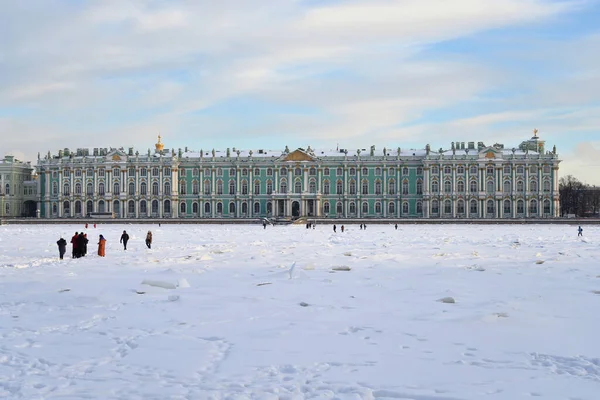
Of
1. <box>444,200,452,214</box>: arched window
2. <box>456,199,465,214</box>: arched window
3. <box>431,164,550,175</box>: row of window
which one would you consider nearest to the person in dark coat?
<box>444,200,452,214</box>: arched window

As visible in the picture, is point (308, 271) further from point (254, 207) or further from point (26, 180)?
point (26, 180)

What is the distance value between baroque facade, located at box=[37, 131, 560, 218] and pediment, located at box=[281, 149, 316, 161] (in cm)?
14

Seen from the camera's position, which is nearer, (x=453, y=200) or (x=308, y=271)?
(x=308, y=271)

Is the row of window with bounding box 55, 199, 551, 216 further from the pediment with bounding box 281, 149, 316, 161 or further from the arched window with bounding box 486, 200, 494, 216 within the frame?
the pediment with bounding box 281, 149, 316, 161

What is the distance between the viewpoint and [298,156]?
300ft

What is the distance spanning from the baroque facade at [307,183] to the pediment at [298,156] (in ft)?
0.47

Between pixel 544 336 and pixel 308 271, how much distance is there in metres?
9.56

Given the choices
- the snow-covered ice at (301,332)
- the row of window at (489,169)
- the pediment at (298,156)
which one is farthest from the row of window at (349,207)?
the snow-covered ice at (301,332)

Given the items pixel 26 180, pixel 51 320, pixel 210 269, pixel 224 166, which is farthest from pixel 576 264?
pixel 26 180

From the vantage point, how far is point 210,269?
67.5ft

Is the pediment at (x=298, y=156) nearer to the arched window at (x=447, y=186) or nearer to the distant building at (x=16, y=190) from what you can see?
the arched window at (x=447, y=186)

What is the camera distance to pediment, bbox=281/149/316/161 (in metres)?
91.4

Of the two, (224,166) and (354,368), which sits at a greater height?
(224,166)

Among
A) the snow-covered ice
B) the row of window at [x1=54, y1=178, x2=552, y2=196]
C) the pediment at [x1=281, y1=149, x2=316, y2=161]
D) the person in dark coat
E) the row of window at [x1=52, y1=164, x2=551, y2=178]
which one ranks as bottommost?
the snow-covered ice
